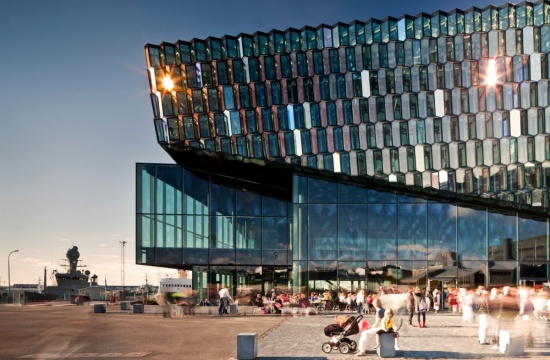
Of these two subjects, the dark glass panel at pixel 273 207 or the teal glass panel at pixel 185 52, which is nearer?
the teal glass panel at pixel 185 52

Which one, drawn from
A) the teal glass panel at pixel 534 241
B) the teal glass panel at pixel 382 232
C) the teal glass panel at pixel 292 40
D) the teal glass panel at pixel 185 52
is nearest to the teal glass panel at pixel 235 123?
the teal glass panel at pixel 185 52

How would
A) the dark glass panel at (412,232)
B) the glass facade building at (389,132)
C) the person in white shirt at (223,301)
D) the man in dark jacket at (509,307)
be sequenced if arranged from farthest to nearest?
the dark glass panel at (412,232)
the glass facade building at (389,132)
the person in white shirt at (223,301)
the man in dark jacket at (509,307)

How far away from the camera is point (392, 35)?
44500mm

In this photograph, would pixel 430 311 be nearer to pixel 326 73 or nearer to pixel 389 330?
pixel 326 73

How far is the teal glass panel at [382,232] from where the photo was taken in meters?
46.2

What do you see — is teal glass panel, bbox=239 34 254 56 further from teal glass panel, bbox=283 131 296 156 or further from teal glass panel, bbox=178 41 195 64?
teal glass panel, bbox=283 131 296 156

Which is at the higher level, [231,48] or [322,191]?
[231,48]

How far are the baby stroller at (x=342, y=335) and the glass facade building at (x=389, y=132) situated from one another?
26.6 metres

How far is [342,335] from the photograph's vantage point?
17.9 m

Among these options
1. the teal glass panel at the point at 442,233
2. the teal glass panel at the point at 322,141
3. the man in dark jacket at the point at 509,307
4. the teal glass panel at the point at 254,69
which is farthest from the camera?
the teal glass panel at the point at 442,233

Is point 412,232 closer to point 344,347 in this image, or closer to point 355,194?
point 355,194

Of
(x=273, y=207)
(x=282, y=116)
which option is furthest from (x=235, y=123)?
(x=273, y=207)

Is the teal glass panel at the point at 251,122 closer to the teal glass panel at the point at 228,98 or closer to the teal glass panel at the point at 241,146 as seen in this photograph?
the teal glass panel at the point at 241,146

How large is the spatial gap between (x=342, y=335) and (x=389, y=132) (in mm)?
27954
